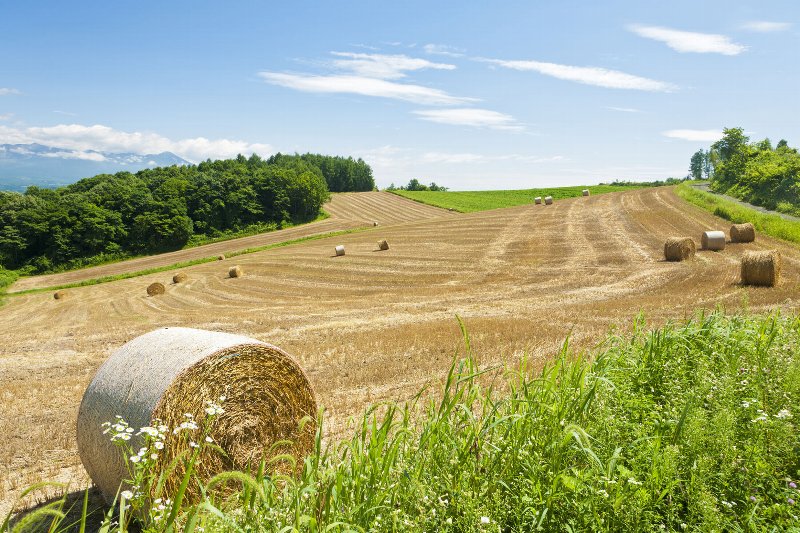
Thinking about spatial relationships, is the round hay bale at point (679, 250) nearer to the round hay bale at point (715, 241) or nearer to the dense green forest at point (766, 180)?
the round hay bale at point (715, 241)

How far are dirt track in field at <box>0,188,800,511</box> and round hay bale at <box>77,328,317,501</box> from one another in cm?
138

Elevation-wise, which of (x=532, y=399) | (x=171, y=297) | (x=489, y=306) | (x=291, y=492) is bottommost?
(x=171, y=297)

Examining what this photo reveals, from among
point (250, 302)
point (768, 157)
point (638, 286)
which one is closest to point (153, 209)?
point (250, 302)

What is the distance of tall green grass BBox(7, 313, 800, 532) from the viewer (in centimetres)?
372

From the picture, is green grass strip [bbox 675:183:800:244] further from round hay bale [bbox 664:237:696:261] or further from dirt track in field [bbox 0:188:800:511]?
round hay bale [bbox 664:237:696:261]

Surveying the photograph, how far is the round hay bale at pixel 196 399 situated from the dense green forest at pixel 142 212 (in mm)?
67976

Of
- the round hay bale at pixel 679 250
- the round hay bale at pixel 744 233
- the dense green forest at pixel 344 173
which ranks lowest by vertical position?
the round hay bale at pixel 679 250

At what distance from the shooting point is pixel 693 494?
3.94 m

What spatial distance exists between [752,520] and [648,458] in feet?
2.46

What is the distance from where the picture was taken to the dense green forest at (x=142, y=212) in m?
65.5

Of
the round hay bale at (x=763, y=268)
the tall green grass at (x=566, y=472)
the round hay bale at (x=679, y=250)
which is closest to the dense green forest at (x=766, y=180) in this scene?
the round hay bale at (x=679, y=250)

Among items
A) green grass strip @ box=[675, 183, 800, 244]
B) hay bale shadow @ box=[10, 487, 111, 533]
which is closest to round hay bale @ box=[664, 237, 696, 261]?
Answer: green grass strip @ box=[675, 183, 800, 244]

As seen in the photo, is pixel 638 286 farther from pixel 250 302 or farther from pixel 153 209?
pixel 153 209

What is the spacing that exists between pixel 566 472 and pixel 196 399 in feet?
13.7
